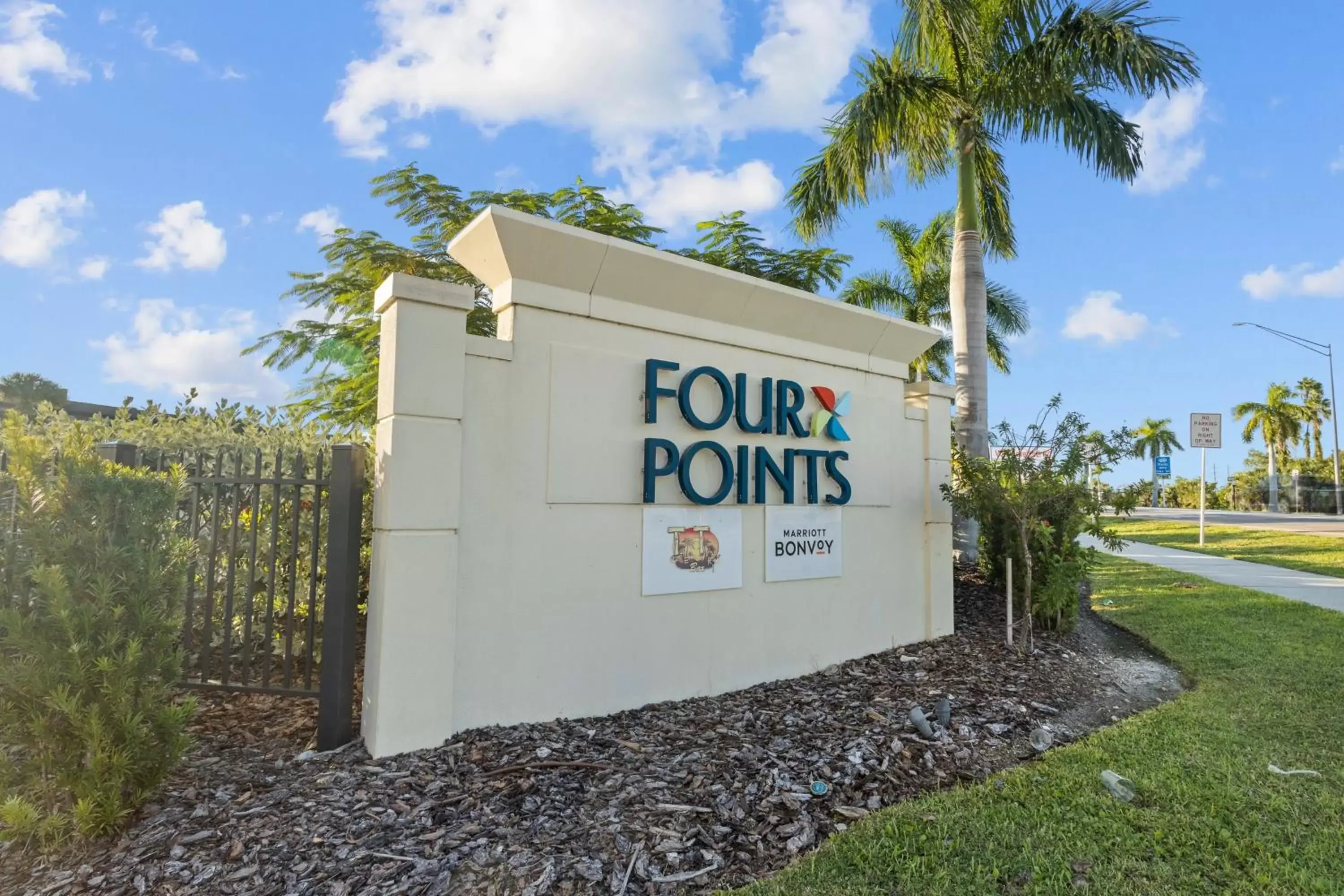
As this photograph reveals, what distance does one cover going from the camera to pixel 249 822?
11.0ft

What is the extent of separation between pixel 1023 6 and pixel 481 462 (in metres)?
10.0

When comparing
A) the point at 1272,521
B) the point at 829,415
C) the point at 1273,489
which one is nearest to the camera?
the point at 829,415

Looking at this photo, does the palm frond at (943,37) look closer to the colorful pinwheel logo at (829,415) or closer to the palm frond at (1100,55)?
the palm frond at (1100,55)

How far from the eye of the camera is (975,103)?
10125 mm

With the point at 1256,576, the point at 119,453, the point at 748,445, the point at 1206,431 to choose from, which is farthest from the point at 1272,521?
the point at 119,453

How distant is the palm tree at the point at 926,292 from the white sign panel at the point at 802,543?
10.3 m

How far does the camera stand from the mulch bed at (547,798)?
303 cm

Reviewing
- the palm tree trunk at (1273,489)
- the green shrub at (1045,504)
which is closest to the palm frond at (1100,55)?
the green shrub at (1045,504)

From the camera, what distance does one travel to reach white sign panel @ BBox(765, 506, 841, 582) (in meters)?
5.99

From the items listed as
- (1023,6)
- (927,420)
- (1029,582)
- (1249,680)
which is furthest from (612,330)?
(1023,6)

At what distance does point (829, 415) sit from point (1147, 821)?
146 inches

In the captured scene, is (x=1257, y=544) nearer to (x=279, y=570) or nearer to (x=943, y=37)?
(x=943, y=37)

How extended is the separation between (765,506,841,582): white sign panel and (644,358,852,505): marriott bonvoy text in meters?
0.12

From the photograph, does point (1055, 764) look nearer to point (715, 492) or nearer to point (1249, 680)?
point (715, 492)
